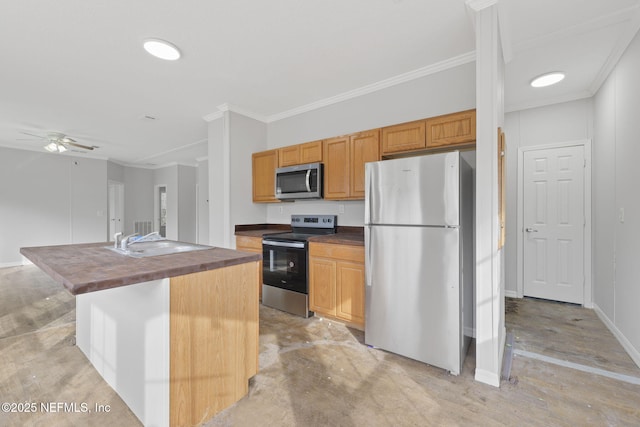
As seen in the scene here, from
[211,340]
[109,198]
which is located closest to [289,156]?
[211,340]

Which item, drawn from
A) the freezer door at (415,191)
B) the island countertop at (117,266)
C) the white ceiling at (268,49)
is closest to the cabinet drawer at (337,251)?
the freezer door at (415,191)

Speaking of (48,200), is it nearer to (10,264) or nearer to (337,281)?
(10,264)

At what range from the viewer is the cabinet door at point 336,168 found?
3.11 m

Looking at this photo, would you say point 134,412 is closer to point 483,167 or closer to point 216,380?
point 216,380

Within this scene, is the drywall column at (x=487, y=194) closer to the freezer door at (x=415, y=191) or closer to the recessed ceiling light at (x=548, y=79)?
the freezer door at (x=415, y=191)

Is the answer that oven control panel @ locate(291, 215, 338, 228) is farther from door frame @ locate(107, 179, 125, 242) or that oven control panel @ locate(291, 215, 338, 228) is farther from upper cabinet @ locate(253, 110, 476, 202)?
door frame @ locate(107, 179, 125, 242)

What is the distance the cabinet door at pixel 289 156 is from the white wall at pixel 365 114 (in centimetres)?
32

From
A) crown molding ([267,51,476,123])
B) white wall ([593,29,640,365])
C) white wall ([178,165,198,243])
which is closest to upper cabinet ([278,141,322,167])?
crown molding ([267,51,476,123])

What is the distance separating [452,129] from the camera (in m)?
2.40

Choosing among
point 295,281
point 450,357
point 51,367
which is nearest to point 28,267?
point 51,367

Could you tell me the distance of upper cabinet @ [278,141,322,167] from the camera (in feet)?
10.9

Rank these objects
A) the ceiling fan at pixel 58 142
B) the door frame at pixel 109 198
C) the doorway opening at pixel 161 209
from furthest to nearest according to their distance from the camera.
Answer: the doorway opening at pixel 161 209 < the door frame at pixel 109 198 < the ceiling fan at pixel 58 142

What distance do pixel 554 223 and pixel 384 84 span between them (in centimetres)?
278

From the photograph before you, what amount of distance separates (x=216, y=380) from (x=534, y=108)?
4.56 m
